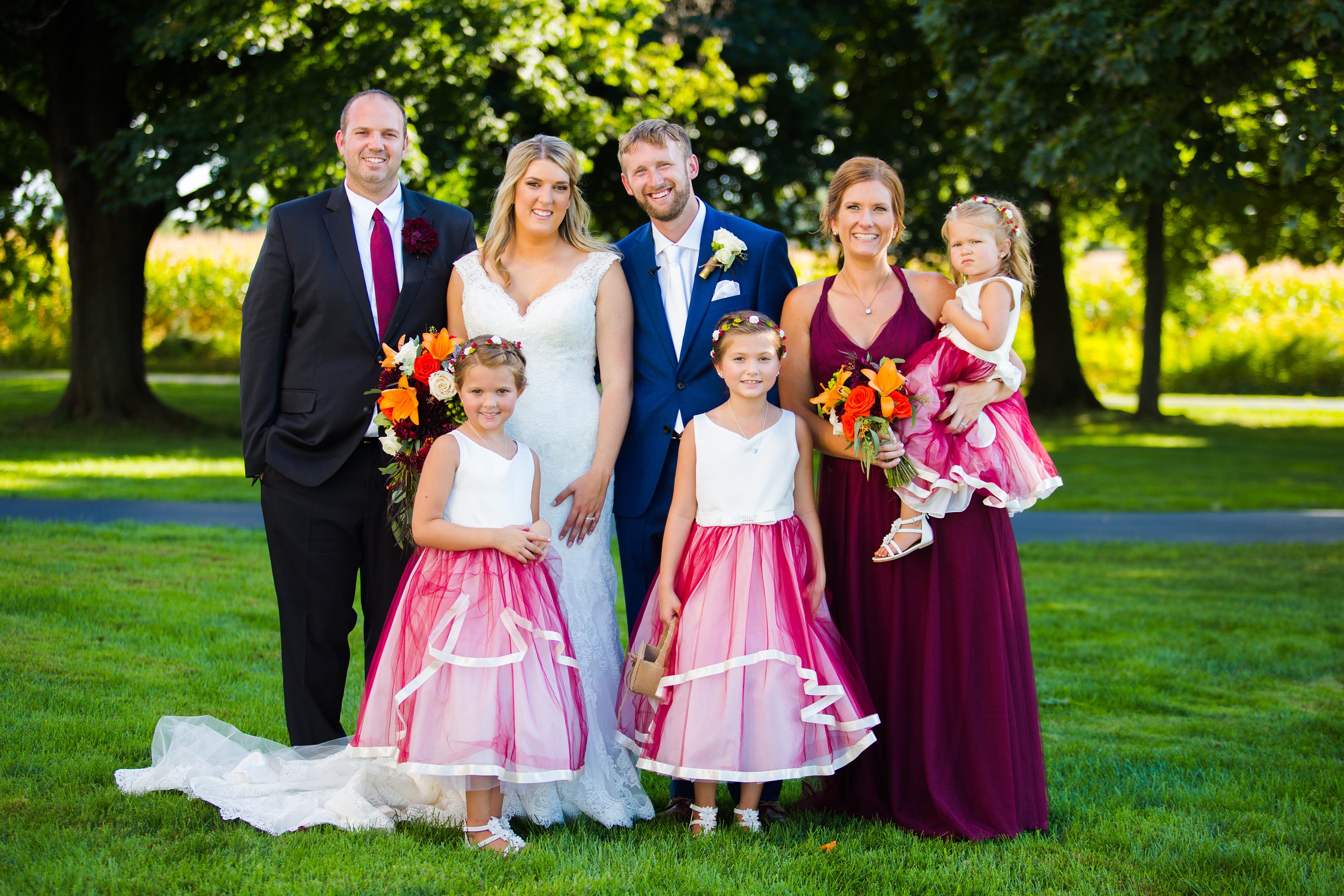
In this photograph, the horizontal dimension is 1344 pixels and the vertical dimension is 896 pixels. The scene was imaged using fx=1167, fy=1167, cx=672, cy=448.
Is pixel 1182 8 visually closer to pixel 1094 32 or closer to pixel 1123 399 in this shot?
pixel 1094 32

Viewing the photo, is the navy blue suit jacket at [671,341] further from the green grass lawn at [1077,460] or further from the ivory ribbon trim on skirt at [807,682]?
the green grass lawn at [1077,460]

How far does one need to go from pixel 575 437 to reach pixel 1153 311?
63.5 ft

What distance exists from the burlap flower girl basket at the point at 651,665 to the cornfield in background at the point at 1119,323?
25741 millimetres

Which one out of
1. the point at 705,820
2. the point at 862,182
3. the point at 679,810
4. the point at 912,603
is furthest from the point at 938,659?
the point at 862,182

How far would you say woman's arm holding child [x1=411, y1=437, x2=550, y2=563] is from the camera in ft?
13.0

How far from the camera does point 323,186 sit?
13.7 meters

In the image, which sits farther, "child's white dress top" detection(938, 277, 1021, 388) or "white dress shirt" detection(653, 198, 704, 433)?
"white dress shirt" detection(653, 198, 704, 433)

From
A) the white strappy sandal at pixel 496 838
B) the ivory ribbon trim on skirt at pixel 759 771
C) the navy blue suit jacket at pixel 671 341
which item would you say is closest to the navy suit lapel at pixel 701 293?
the navy blue suit jacket at pixel 671 341

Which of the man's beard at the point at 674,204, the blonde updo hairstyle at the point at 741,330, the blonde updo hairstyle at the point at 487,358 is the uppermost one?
the man's beard at the point at 674,204

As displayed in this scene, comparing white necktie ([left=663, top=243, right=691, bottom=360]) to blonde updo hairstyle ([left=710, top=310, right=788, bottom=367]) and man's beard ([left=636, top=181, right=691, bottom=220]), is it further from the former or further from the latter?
blonde updo hairstyle ([left=710, top=310, right=788, bottom=367])

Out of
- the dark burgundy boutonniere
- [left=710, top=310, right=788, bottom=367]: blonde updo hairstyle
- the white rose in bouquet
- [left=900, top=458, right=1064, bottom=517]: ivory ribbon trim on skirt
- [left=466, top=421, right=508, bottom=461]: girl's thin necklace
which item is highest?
the dark burgundy boutonniere

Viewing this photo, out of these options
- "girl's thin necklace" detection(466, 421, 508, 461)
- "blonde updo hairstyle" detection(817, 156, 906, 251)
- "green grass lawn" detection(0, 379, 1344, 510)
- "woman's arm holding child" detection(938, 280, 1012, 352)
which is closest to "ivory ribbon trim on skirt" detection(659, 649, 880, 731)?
"girl's thin necklace" detection(466, 421, 508, 461)

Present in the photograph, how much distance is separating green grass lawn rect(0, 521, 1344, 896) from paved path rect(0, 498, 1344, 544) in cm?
102

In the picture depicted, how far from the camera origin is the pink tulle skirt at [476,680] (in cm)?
380
